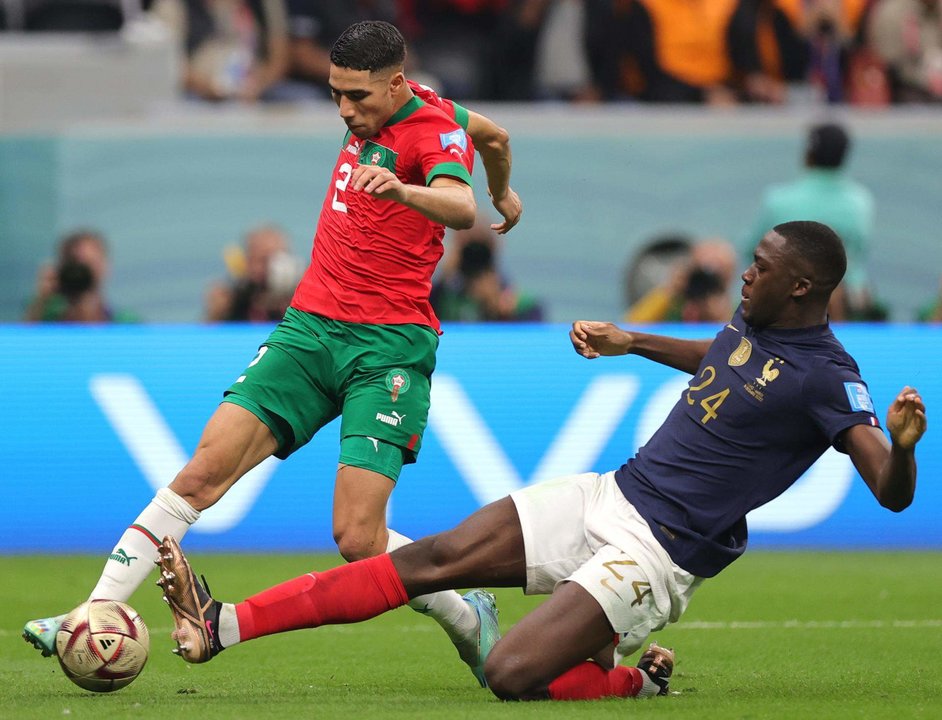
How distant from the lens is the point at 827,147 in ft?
38.4

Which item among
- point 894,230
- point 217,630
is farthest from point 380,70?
point 894,230

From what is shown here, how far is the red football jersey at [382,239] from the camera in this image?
6.60m

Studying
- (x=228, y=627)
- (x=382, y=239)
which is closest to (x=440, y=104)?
(x=382, y=239)

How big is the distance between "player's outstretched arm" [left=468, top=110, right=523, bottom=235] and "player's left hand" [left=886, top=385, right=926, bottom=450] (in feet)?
7.35

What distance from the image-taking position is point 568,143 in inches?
549

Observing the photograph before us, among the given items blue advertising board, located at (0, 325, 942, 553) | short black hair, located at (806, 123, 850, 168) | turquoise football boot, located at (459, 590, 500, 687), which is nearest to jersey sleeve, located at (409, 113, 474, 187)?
turquoise football boot, located at (459, 590, 500, 687)

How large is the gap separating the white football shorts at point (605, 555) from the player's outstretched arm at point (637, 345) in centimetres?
52

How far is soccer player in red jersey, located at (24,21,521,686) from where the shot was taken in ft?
20.7

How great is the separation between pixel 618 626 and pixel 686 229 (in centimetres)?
852

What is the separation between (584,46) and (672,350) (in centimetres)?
864

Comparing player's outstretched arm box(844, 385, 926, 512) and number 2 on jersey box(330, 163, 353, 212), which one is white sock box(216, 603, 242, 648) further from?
player's outstretched arm box(844, 385, 926, 512)

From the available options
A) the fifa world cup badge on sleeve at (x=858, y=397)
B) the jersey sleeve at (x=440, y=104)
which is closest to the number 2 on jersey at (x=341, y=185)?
the jersey sleeve at (x=440, y=104)

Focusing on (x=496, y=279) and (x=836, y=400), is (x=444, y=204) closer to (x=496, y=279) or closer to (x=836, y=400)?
(x=836, y=400)

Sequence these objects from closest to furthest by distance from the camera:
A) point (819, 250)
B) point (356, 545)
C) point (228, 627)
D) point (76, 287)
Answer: point (228, 627) → point (819, 250) → point (356, 545) → point (76, 287)
